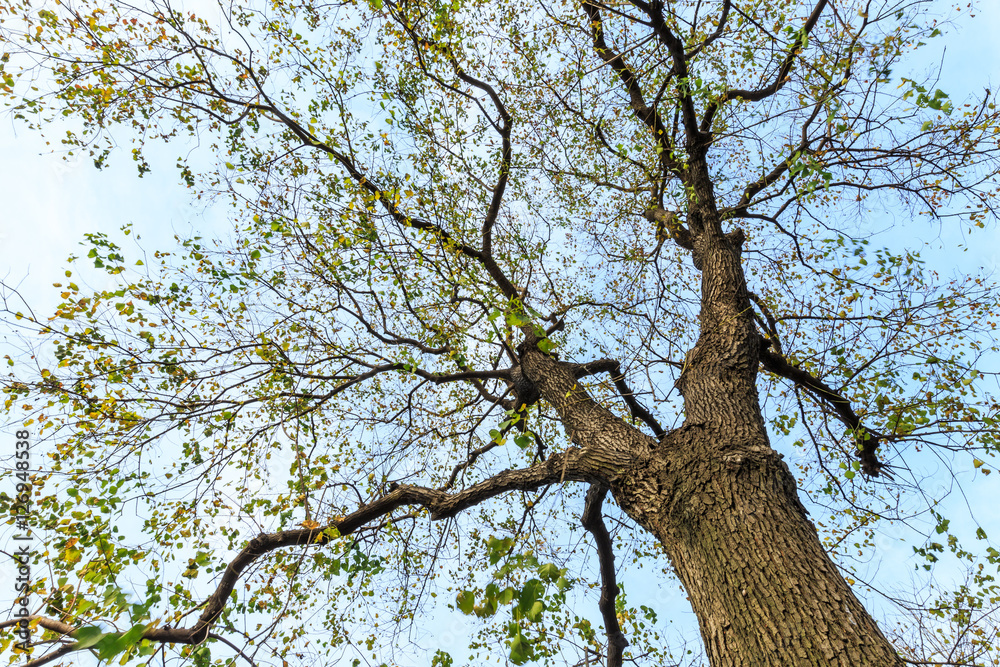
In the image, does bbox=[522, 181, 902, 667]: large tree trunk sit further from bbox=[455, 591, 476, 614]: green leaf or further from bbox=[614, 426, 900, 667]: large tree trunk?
bbox=[455, 591, 476, 614]: green leaf

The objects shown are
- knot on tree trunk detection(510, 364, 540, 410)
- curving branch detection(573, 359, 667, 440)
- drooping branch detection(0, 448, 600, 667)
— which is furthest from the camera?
curving branch detection(573, 359, 667, 440)

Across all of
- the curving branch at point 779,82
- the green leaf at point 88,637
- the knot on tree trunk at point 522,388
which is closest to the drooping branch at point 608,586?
the knot on tree trunk at point 522,388

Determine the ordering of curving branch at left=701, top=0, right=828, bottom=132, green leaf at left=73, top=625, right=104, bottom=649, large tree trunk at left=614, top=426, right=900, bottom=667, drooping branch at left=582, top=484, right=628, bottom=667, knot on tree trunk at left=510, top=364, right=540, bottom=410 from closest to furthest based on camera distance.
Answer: green leaf at left=73, top=625, right=104, bottom=649 → large tree trunk at left=614, top=426, right=900, bottom=667 → curving branch at left=701, top=0, right=828, bottom=132 → drooping branch at left=582, top=484, right=628, bottom=667 → knot on tree trunk at left=510, top=364, right=540, bottom=410

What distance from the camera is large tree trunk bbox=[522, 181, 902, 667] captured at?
8.49ft

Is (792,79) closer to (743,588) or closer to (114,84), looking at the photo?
(743,588)

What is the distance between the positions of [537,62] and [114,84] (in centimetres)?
545

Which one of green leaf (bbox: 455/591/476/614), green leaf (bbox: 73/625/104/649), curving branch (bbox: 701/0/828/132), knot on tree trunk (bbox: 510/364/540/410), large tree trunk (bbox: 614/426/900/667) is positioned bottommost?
green leaf (bbox: 73/625/104/649)

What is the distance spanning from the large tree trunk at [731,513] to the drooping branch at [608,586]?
1.22 metres

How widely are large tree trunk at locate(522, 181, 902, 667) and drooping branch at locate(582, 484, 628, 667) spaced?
4.02 ft

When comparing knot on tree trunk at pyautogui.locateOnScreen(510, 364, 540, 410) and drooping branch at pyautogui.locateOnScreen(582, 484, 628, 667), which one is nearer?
drooping branch at pyautogui.locateOnScreen(582, 484, 628, 667)

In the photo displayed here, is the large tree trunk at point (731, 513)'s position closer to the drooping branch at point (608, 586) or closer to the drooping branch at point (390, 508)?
the drooping branch at point (390, 508)

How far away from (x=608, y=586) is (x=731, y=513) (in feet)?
10.2

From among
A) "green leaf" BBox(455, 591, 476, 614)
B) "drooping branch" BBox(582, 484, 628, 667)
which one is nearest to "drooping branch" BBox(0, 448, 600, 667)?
"drooping branch" BBox(582, 484, 628, 667)

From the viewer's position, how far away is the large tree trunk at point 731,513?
2.59m
